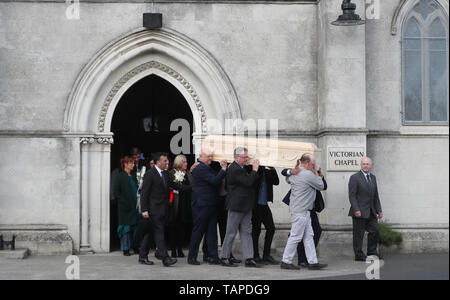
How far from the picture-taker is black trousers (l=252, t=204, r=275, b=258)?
12.1 m

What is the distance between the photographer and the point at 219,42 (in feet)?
44.3

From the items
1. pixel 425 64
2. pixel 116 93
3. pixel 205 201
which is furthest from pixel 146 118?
pixel 425 64

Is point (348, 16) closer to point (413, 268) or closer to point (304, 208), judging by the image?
point (304, 208)

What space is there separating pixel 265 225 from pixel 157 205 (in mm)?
1759

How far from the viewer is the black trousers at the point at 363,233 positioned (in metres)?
12.4

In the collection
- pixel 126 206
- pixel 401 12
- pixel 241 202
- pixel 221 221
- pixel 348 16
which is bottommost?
pixel 221 221

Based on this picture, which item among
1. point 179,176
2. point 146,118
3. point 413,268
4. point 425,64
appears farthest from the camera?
point 146,118

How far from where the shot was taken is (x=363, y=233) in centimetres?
1245

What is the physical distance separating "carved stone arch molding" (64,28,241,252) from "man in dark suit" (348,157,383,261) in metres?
2.41

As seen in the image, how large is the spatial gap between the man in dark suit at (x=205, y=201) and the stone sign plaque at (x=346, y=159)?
1.98 m

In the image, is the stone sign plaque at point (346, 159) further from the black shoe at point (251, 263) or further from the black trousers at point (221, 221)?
the black shoe at point (251, 263)

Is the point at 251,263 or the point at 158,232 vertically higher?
the point at 158,232

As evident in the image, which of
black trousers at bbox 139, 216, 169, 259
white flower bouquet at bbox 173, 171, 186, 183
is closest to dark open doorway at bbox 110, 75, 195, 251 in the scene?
white flower bouquet at bbox 173, 171, 186, 183

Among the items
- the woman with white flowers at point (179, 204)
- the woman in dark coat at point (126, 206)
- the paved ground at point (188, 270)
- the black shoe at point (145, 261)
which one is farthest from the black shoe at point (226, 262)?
the woman in dark coat at point (126, 206)
